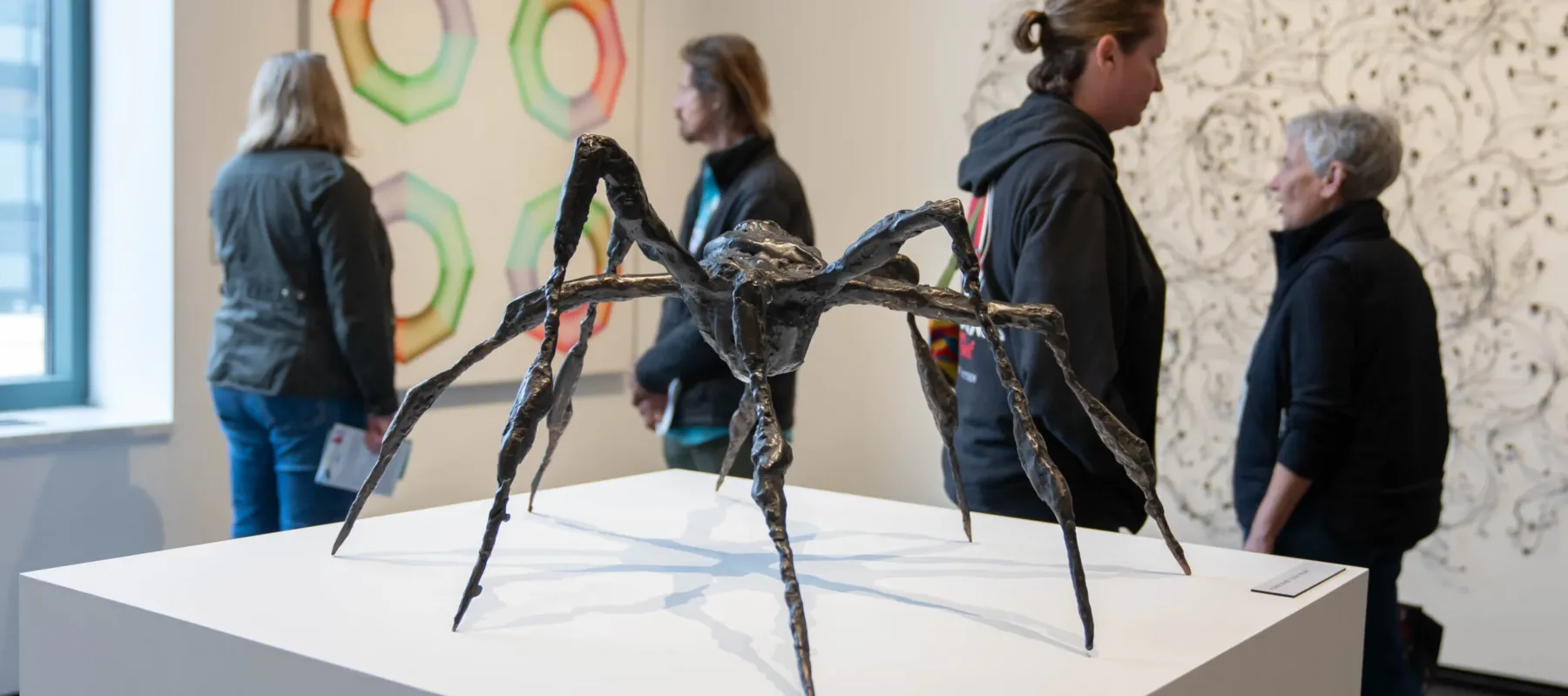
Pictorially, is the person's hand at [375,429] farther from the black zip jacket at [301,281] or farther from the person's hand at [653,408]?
the person's hand at [653,408]

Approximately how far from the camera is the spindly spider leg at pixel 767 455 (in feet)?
2.94

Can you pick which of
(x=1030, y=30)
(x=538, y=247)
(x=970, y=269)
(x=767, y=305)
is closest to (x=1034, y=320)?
(x=970, y=269)

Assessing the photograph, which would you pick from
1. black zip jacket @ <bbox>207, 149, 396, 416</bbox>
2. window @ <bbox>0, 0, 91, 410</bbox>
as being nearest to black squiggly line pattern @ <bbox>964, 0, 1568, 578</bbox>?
black zip jacket @ <bbox>207, 149, 396, 416</bbox>

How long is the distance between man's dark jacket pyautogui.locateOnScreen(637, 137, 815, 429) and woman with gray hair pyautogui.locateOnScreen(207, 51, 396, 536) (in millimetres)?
516

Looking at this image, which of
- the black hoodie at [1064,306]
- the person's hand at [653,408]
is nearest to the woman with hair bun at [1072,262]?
the black hoodie at [1064,306]

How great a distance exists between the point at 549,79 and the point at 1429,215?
235 centimetres

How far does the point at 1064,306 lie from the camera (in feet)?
5.11

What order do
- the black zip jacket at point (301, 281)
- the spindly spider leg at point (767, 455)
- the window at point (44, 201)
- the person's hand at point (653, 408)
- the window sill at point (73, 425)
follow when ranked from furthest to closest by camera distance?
the window at point (44, 201)
the window sill at point (73, 425)
the person's hand at point (653, 408)
the black zip jacket at point (301, 281)
the spindly spider leg at point (767, 455)

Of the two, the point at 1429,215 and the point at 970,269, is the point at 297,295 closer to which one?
the point at 970,269

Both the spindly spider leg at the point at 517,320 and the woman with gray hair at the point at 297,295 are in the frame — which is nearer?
the spindly spider leg at the point at 517,320

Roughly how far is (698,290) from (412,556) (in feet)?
1.40

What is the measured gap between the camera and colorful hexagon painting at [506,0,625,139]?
11.6ft

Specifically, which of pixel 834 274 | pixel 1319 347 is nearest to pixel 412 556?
pixel 834 274

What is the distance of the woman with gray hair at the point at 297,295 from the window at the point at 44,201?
776 mm
